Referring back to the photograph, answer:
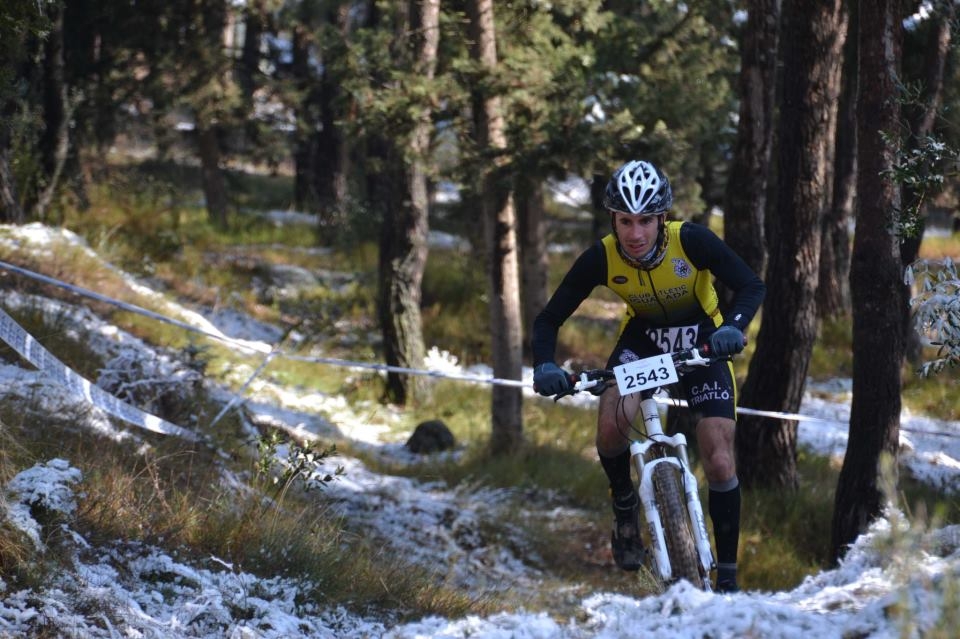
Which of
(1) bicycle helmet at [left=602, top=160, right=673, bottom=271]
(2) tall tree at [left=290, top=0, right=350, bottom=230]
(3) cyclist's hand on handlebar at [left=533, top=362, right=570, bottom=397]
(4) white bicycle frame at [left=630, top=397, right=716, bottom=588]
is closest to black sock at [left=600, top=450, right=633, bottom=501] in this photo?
(4) white bicycle frame at [left=630, top=397, right=716, bottom=588]

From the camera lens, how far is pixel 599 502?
10164 mm

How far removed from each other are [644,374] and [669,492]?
57 centimetres

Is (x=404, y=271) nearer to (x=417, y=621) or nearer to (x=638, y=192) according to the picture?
(x=417, y=621)

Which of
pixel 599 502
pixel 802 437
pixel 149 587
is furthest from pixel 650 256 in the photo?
pixel 802 437

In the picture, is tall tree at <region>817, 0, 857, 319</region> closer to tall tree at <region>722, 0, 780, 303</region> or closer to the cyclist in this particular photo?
tall tree at <region>722, 0, 780, 303</region>

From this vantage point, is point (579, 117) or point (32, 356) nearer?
point (32, 356)

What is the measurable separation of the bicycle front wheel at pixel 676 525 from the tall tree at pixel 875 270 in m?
2.73

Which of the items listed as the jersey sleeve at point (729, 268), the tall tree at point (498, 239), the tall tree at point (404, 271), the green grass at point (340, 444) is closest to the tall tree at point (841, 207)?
the green grass at point (340, 444)

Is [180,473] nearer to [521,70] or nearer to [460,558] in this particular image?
[460,558]

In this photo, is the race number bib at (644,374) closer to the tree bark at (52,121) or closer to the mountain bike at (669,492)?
the mountain bike at (669,492)

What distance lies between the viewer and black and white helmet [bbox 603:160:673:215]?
5.32m

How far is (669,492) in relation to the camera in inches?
203

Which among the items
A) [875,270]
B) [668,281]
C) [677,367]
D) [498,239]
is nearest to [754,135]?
[498,239]

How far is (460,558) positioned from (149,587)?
3.47 m
